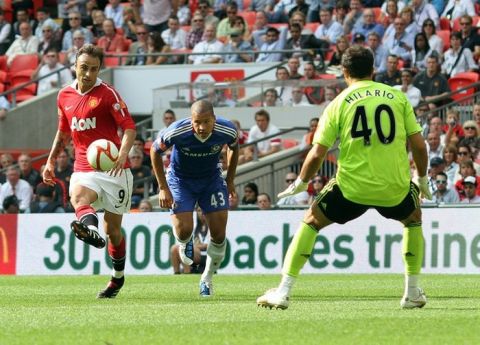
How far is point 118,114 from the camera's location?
13.4 m

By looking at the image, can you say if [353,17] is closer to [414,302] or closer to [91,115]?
[91,115]

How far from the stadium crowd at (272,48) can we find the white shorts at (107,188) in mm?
8352

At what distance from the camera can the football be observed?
13305 millimetres

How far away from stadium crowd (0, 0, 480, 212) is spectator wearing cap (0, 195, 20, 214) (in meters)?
0.02

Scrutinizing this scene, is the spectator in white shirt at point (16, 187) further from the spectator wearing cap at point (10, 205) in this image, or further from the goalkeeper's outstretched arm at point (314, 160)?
the goalkeeper's outstretched arm at point (314, 160)

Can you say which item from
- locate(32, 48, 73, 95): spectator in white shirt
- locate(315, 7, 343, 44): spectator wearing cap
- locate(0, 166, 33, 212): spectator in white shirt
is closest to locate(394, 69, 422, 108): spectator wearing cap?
locate(315, 7, 343, 44): spectator wearing cap

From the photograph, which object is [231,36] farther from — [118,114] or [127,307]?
[127,307]

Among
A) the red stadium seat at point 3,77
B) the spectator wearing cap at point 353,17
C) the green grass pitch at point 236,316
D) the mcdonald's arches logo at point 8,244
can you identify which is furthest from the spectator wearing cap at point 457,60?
the red stadium seat at point 3,77

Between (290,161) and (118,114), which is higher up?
(118,114)

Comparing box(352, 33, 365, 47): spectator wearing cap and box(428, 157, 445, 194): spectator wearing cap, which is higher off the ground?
box(352, 33, 365, 47): spectator wearing cap

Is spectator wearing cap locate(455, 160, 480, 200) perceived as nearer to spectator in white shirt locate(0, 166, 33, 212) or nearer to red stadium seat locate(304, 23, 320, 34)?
red stadium seat locate(304, 23, 320, 34)

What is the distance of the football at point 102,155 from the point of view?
1330 centimetres

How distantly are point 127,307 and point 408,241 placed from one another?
2.63m

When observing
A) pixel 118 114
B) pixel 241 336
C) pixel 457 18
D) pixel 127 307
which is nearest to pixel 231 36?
pixel 457 18
